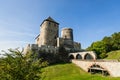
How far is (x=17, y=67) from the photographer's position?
1741 cm

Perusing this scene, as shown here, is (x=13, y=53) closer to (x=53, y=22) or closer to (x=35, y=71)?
(x=35, y=71)

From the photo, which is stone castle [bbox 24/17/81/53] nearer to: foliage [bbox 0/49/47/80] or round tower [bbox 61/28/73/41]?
round tower [bbox 61/28/73/41]

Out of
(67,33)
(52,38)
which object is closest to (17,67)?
(52,38)

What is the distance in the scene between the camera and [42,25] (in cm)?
6888

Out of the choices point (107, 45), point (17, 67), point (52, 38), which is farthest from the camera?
point (107, 45)

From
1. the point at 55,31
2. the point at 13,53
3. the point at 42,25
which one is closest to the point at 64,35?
the point at 55,31

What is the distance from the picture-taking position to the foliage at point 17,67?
17.1 metres

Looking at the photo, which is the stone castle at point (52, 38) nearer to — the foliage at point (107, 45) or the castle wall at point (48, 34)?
the castle wall at point (48, 34)

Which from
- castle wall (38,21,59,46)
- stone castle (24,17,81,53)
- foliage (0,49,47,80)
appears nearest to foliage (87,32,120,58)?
stone castle (24,17,81,53)

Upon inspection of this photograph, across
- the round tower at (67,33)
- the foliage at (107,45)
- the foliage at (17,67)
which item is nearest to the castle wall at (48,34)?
the round tower at (67,33)

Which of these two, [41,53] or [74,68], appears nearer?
[74,68]

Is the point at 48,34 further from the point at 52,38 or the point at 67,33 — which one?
the point at 67,33

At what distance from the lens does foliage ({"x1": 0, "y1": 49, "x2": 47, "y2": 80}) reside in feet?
56.0

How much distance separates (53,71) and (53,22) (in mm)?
28541
